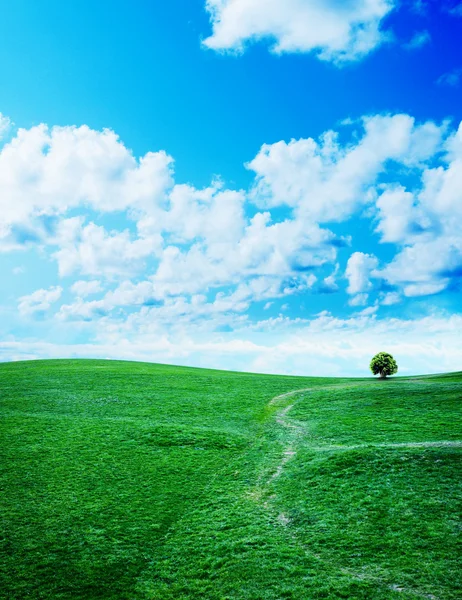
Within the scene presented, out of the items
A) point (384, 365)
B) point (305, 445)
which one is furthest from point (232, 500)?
point (384, 365)

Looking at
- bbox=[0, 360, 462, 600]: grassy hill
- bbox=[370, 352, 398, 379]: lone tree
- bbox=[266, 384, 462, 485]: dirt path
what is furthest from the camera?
bbox=[370, 352, 398, 379]: lone tree

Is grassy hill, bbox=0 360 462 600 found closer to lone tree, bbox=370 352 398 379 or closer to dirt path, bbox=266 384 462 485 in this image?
dirt path, bbox=266 384 462 485

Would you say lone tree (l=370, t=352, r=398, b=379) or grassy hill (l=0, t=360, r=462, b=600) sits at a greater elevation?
lone tree (l=370, t=352, r=398, b=379)

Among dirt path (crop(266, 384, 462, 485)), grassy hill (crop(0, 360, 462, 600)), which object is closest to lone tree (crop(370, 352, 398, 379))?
grassy hill (crop(0, 360, 462, 600))

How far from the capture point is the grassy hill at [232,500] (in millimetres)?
14336

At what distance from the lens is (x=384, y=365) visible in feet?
176

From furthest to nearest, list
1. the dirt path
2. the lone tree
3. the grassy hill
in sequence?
the lone tree < the dirt path < the grassy hill

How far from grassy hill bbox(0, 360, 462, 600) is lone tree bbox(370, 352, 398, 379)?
14.4m

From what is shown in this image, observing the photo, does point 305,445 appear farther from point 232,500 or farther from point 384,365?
point 384,365

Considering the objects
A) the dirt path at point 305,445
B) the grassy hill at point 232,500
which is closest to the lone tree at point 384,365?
the grassy hill at point 232,500

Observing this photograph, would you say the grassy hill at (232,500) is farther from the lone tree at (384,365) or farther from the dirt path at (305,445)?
the lone tree at (384,365)

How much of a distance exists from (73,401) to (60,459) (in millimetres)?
14852

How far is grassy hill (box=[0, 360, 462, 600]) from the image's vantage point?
14336mm

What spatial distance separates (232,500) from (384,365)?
124 ft
